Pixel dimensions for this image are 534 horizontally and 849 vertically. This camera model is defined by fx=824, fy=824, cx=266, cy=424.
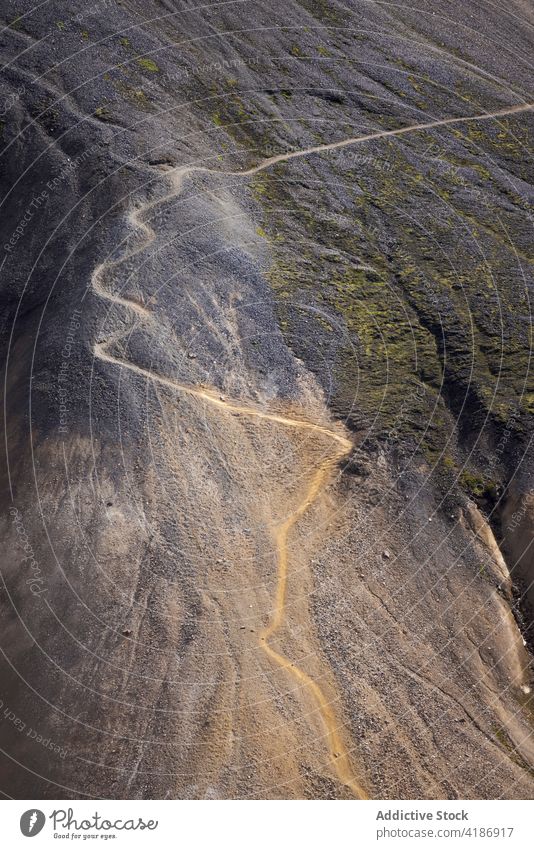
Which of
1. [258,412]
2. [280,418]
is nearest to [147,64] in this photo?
[258,412]

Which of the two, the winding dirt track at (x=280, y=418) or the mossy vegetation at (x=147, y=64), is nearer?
the winding dirt track at (x=280, y=418)

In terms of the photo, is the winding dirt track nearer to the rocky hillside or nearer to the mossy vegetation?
the rocky hillside

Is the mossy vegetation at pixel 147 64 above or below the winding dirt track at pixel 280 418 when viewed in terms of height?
above

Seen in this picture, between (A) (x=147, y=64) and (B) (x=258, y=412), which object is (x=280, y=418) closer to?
(B) (x=258, y=412)

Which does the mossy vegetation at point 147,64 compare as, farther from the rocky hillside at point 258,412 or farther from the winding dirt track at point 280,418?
the winding dirt track at point 280,418

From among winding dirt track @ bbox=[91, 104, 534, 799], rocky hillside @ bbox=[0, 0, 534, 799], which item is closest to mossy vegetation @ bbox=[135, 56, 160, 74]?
rocky hillside @ bbox=[0, 0, 534, 799]

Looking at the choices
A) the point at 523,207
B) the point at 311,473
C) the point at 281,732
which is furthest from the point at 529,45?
the point at 281,732

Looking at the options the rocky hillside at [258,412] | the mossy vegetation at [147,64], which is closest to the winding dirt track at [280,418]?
the rocky hillside at [258,412]
